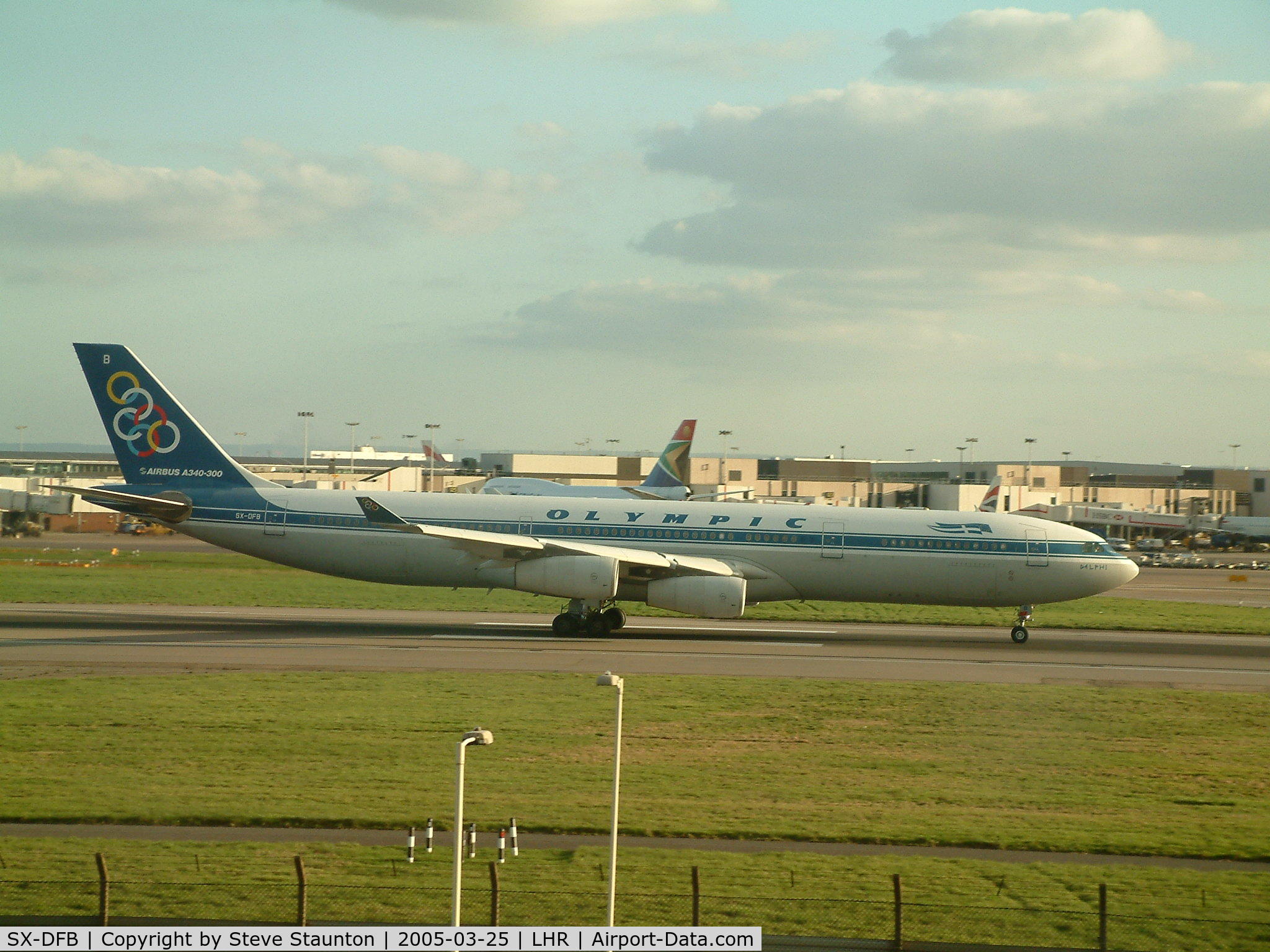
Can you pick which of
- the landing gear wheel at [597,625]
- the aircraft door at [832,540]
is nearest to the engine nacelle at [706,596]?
the landing gear wheel at [597,625]

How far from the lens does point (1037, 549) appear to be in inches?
1470

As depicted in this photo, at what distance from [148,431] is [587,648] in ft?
55.6

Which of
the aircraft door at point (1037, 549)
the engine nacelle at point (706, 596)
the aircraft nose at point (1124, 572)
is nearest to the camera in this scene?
the engine nacelle at point (706, 596)

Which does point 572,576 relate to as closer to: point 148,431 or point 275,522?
point 275,522

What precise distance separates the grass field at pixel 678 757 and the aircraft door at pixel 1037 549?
30.9 ft

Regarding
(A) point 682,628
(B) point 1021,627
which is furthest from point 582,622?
(B) point 1021,627

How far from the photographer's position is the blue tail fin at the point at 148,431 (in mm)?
38406

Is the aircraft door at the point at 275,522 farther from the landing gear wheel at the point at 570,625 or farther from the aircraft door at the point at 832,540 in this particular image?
the aircraft door at the point at 832,540

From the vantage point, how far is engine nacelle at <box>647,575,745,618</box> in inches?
1375

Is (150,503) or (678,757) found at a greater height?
(150,503)

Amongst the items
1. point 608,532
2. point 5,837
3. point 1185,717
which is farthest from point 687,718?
point 608,532

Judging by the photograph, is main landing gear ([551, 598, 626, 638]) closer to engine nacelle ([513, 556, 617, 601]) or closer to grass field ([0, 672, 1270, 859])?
engine nacelle ([513, 556, 617, 601])

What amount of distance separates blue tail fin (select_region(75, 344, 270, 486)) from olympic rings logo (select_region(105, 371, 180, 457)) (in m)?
0.02

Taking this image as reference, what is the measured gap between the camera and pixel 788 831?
16.2 m
